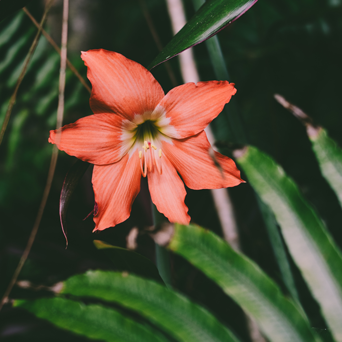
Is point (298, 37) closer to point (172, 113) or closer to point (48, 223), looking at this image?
point (172, 113)

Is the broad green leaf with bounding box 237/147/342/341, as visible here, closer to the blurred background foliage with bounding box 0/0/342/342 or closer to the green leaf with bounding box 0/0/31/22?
the green leaf with bounding box 0/0/31/22

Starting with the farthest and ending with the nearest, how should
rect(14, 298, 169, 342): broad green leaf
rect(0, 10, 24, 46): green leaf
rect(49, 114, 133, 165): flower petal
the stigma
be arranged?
rect(0, 10, 24, 46): green leaf
the stigma
rect(49, 114, 133, 165): flower petal
rect(14, 298, 169, 342): broad green leaf

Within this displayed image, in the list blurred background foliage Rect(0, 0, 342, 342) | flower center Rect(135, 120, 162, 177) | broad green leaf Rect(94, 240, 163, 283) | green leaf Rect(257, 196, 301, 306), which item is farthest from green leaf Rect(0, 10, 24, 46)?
green leaf Rect(257, 196, 301, 306)

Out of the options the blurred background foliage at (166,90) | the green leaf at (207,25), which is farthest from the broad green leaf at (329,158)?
the blurred background foliage at (166,90)

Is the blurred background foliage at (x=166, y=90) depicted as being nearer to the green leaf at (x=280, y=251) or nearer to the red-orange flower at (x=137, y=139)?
the green leaf at (x=280, y=251)

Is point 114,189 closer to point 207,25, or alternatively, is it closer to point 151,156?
point 151,156

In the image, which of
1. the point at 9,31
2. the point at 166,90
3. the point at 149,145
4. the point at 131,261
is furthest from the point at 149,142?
the point at 9,31

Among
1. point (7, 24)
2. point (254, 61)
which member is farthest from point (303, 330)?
point (254, 61)
